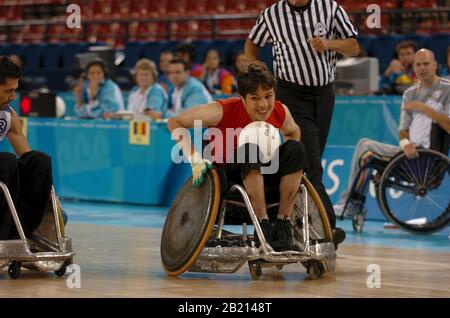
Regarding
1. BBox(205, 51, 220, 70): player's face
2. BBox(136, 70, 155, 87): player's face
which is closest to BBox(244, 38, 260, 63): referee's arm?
BBox(136, 70, 155, 87): player's face

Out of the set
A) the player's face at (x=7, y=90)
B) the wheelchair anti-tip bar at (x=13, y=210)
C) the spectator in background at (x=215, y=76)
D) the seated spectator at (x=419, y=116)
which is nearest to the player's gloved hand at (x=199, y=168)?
the wheelchair anti-tip bar at (x=13, y=210)

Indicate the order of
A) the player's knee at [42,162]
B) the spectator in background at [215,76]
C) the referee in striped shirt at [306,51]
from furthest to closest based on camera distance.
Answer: the spectator in background at [215,76]
the referee in striped shirt at [306,51]
the player's knee at [42,162]

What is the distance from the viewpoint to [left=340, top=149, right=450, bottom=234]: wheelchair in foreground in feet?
31.4

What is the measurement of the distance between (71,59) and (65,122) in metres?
6.29

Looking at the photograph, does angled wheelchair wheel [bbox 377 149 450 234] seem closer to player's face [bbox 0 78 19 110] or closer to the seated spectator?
the seated spectator

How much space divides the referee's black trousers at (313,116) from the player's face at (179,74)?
477 centimetres

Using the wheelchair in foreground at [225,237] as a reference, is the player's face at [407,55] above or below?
above

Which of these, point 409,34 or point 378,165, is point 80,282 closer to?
point 378,165

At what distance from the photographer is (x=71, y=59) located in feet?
63.9

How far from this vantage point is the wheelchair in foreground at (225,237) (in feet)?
21.2

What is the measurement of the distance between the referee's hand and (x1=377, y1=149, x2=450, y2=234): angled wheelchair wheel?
7.38ft

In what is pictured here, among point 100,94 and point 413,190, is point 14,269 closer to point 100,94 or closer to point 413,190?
point 413,190

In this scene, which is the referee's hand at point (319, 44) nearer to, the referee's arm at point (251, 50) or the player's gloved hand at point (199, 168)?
the referee's arm at point (251, 50)
